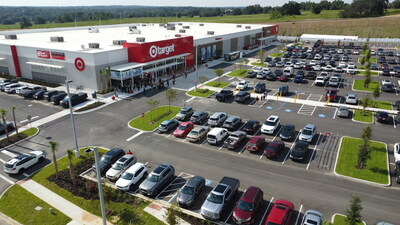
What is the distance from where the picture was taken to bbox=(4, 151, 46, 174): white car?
2766 centimetres

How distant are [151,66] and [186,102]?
53.0 feet

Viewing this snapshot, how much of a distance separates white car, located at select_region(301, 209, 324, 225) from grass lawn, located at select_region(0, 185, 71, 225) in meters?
16.8

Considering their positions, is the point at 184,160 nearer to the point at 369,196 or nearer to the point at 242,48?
the point at 369,196

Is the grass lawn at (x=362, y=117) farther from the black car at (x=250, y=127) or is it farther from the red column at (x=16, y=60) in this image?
the red column at (x=16, y=60)

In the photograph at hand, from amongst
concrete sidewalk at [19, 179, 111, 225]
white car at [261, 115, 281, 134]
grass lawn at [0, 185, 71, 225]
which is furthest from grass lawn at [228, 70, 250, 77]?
grass lawn at [0, 185, 71, 225]

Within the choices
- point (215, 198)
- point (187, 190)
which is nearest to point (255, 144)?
point (215, 198)

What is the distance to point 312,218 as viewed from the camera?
20.1 metres

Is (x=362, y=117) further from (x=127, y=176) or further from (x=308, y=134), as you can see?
(x=127, y=176)

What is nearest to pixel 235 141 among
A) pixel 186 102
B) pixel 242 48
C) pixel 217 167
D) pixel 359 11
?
pixel 217 167

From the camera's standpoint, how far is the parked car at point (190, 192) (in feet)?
75.1

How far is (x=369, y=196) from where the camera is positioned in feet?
79.7

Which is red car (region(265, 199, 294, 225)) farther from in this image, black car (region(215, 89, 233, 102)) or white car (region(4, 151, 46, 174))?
black car (region(215, 89, 233, 102))

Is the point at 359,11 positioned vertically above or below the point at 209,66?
above

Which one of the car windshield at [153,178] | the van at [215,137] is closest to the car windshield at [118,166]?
the car windshield at [153,178]
